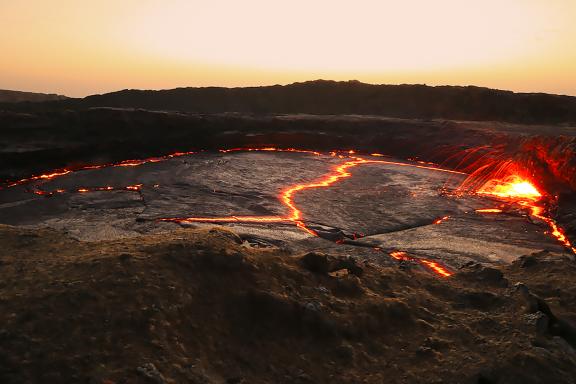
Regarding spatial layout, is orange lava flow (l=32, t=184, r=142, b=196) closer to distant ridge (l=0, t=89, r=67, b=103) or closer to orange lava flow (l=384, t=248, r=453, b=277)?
orange lava flow (l=384, t=248, r=453, b=277)

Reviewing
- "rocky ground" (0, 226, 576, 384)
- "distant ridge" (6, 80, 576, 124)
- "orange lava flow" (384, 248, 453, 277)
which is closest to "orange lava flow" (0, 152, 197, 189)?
"rocky ground" (0, 226, 576, 384)

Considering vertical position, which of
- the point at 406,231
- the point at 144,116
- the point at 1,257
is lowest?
the point at 406,231

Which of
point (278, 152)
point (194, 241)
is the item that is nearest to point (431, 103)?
point (278, 152)

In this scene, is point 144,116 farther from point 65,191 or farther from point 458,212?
point 458,212

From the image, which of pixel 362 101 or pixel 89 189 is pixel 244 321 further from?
pixel 362 101

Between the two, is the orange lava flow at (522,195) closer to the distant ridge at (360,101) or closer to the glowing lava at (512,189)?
the glowing lava at (512,189)
